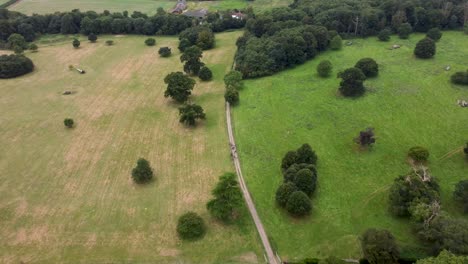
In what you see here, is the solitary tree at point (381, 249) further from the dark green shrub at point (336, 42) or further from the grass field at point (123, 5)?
the grass field at point (123, 5)

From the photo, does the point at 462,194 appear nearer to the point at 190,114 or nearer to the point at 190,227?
the point at 190,227

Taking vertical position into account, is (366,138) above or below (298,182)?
above

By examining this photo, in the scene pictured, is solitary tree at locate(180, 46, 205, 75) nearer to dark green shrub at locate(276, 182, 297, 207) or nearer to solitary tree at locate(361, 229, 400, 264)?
dark green shrub at locate(276, 182, 297, 207)

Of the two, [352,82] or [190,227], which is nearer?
[190,227]

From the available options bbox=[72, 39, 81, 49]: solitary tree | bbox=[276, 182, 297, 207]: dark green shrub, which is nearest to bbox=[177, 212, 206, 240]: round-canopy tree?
bbox=[276, 182, 297, 207]: dark green shrub

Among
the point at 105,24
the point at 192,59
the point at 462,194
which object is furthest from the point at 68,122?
the point at 462,194
